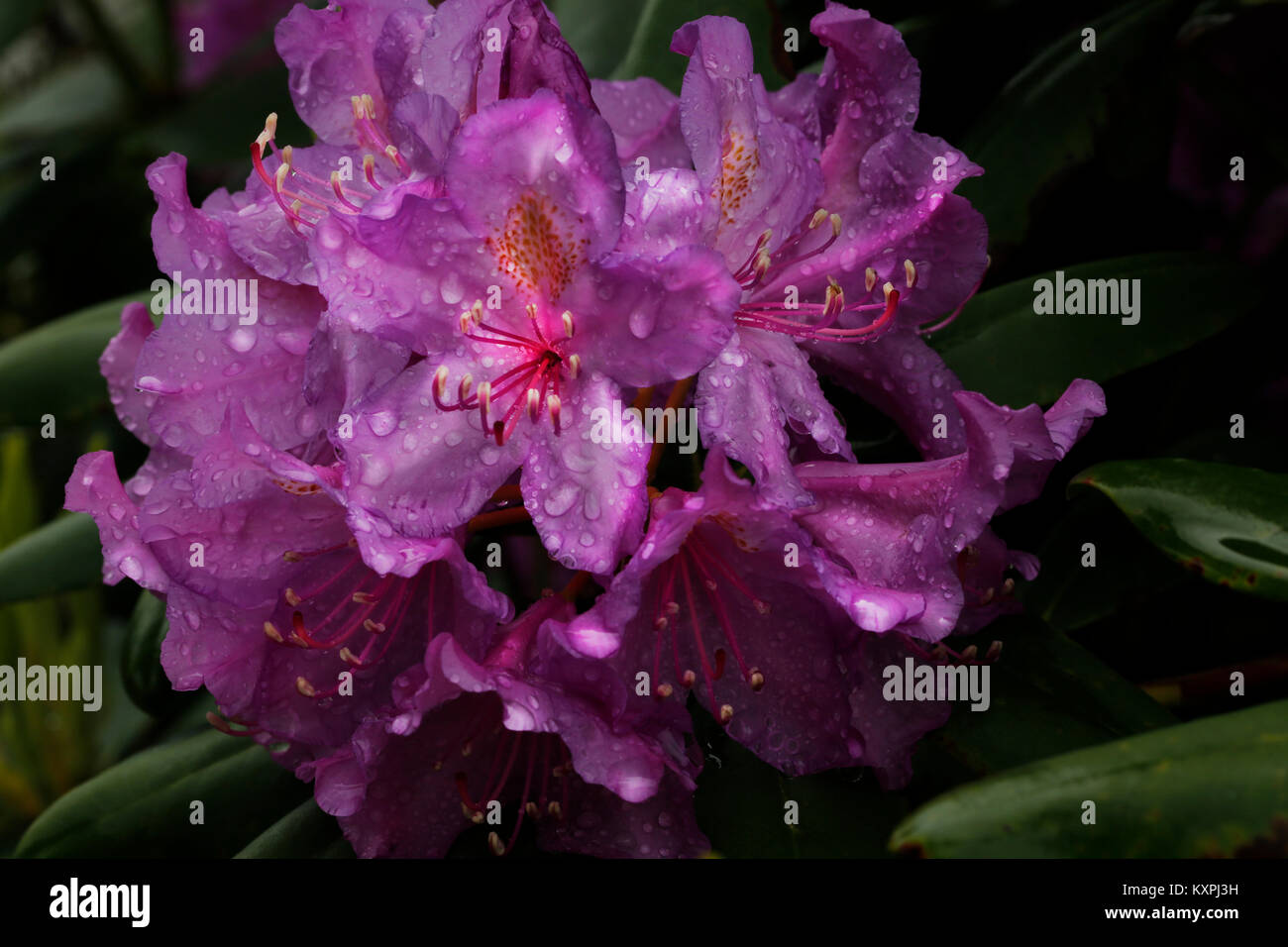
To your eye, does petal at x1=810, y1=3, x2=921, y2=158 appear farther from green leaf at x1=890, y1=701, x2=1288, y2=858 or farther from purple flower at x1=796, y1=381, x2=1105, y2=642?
green leaf at x1=890, y1=701, x2=1288, y2=858

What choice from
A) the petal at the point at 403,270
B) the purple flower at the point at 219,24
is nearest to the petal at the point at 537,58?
the petal at the point at 403,270

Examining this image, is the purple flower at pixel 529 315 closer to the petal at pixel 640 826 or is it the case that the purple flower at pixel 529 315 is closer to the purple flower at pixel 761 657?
the purple flower at pixel 761 657

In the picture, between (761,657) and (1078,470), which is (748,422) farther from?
(1078,470)

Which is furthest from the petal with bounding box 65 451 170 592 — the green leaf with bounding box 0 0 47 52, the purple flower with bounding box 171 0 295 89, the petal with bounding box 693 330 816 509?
the purple flower with bounding box 171 0 295 89

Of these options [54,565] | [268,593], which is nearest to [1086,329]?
[268,593]

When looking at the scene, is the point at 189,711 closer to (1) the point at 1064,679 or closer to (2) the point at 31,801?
(2) the point at 31,801
